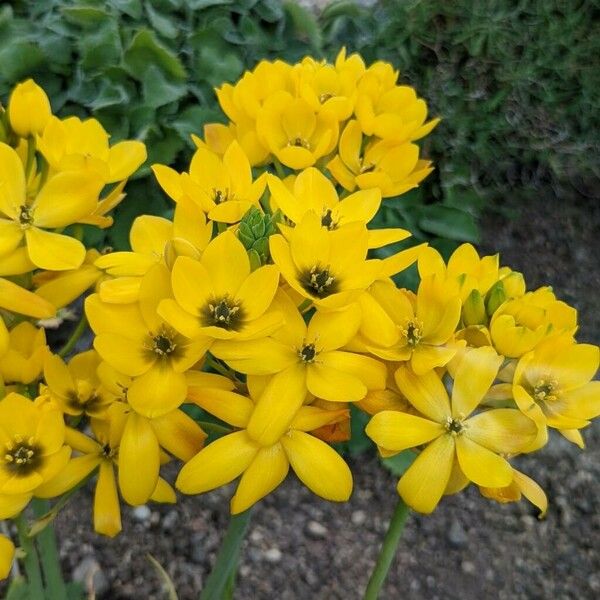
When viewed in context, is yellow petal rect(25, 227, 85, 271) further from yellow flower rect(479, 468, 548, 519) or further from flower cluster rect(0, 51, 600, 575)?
yellow flower rect(479, 468, 548, 519)

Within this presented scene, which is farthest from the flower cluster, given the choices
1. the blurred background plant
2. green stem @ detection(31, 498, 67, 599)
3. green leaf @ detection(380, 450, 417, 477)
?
the blurred background plant

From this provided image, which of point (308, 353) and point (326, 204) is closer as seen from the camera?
point (308, 353)

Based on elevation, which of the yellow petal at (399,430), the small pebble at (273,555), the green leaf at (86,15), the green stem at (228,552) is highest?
the yellow petal at (399,430)

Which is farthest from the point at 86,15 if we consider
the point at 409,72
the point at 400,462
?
the point at 400,462

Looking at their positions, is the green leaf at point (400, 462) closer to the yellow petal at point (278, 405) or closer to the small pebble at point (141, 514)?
the small pebble at point (141, 514)

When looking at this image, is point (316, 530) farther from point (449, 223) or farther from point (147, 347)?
point (147, 347)

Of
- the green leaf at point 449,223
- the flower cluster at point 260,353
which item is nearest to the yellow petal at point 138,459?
the flower cluster at point 260,353

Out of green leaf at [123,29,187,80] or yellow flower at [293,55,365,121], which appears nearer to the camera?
yellow flower at [293,55,365,121]
